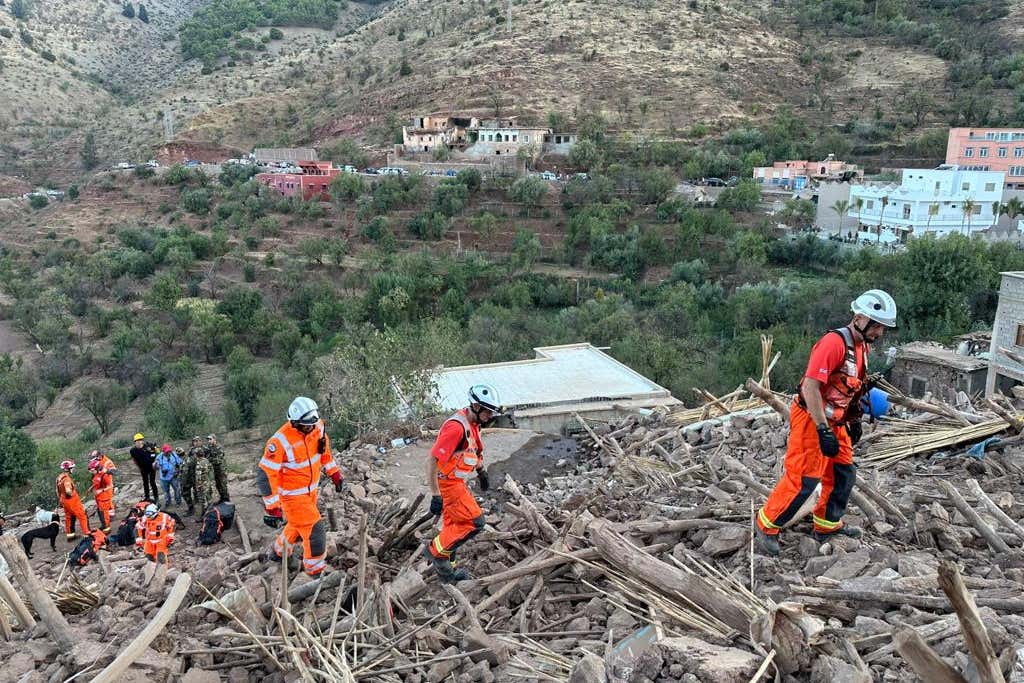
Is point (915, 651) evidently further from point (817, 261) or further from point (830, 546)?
point (817, 261)

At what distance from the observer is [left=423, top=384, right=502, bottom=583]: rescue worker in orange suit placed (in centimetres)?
513

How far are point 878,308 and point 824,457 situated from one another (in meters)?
1.01

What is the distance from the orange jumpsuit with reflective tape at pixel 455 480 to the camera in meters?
5.13

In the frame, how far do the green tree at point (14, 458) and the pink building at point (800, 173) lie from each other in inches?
1479

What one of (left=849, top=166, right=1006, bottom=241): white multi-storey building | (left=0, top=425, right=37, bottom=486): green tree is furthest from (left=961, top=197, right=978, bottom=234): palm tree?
(left=0, top=425, right=37, bottom=486): green tree

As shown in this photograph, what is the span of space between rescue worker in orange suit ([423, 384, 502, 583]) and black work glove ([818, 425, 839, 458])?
217 centimetres

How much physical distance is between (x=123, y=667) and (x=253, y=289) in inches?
1357

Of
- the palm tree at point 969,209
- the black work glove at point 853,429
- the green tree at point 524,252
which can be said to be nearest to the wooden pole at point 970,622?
the black work glove at point 853,429

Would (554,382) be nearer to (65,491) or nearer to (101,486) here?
(101,486)

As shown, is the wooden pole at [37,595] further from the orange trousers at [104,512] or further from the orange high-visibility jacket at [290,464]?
the orange trousers at [104,512]

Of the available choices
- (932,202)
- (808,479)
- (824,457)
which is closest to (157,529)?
(808,479)

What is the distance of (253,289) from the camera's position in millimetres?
36000

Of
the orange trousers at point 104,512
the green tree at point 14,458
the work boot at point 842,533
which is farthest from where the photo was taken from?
the green tree at point 14,458

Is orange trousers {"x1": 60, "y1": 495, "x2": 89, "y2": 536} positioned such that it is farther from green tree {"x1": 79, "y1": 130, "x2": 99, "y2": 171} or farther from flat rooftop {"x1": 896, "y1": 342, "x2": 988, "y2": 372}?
green tree {"x1": 79, "y1": 130, "x2": 99, "y2": 171}
